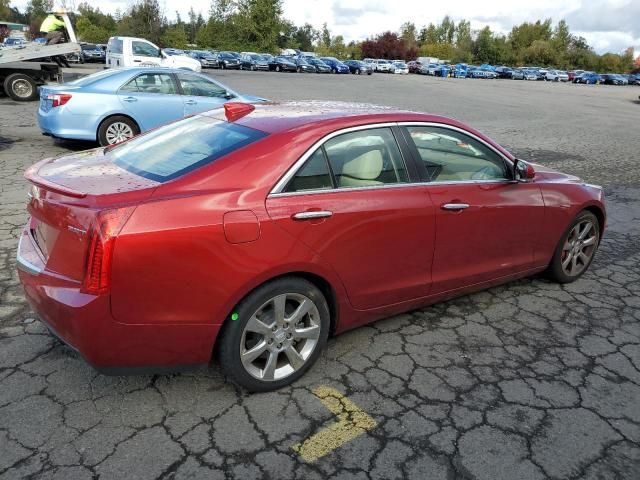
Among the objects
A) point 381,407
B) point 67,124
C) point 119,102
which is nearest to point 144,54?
point 119,102

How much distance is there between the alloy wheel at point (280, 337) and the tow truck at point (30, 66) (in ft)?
45.4

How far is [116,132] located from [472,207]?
6.67 metres

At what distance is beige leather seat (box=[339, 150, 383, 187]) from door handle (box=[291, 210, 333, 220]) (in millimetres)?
248

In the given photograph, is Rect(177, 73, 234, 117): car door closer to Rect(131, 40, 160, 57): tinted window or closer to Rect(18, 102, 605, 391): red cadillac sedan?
Rect(18, 102, 605, 391): red cadillac sedan

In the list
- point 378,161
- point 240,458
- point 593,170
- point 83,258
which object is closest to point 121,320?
point 83,258

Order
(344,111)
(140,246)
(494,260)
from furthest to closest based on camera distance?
(494,260), (344,111), (140,246)

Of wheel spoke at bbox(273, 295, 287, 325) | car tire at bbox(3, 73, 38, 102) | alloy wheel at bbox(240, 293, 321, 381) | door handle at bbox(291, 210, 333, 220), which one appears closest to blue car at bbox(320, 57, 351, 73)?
car tire at bbox(3, 73, 38, 102)

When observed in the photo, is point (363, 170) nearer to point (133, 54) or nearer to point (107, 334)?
point (107, 334)

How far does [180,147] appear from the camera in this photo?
3.25 metres

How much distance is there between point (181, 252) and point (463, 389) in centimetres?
178

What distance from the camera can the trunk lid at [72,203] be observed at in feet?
8.26

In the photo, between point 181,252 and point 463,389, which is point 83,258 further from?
point 463,389

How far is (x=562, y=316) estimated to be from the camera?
4129 millimetres

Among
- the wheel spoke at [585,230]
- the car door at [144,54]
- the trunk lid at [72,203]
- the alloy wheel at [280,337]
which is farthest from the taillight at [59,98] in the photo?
the car door at [144,54]
